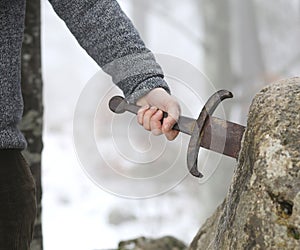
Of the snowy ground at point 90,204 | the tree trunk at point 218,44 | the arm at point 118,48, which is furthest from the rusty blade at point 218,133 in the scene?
the tree trunk at point 218,44

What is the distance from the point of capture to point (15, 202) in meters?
1.91

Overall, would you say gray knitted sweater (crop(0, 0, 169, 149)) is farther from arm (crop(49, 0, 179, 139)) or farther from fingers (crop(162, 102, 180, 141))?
fingers (crop(162, 102, 180, 141))

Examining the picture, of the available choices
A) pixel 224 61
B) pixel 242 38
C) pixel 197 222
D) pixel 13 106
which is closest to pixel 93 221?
pixel 197 222

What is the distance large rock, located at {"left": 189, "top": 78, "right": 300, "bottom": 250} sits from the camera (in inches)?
59.9

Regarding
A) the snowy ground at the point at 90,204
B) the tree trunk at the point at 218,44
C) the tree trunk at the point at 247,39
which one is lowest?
the snowy ground at the point at 90,204

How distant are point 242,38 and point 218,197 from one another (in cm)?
649

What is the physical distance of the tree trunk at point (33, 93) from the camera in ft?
9.06

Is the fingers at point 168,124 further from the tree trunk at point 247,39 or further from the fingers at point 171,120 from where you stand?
the tree trunk at point 247,39

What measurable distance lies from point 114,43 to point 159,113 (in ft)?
1.11

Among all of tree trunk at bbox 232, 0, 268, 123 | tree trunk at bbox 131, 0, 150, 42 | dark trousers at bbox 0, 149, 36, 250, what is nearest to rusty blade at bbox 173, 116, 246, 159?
dark trousers at bbox 0, 149, 36, 250

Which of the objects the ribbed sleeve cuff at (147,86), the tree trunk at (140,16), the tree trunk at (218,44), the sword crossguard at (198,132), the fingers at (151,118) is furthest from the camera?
the tree trunk at (140,16)

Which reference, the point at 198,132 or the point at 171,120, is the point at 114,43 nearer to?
the point at 171,120

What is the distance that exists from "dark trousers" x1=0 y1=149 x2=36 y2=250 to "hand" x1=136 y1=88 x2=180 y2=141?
43cm

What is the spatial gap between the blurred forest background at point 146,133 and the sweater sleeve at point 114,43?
0.05 metres
